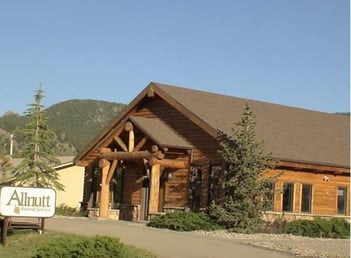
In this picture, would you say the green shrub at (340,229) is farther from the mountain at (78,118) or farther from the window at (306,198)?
the mountain at (78,118)

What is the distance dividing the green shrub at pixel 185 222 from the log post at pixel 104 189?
7.01 m

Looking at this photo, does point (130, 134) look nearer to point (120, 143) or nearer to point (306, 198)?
point (120, 143)

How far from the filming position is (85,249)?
50.5 ft

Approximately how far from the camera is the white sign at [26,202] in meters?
19.9

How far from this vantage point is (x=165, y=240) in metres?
20.4

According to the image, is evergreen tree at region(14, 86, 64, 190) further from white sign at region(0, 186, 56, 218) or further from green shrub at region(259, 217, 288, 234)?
green shrub at region(259, 217, 288, 234)

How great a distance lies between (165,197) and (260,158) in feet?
23.9

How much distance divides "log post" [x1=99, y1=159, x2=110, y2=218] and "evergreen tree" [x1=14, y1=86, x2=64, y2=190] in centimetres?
668

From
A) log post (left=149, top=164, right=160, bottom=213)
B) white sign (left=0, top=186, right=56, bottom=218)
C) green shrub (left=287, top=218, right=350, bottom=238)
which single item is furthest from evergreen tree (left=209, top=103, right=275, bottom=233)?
white sign (left=0, top=186, right=56, bottom=218)

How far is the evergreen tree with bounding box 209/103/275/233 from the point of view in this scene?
84.6ft

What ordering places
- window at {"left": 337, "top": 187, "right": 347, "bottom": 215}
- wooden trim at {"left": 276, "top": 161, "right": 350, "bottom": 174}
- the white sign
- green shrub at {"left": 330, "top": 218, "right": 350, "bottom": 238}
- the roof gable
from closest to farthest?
1. the white sign
2. green shrub at {"left": 330, "top": 218, "right": 350, "bottom": 238}
3. wooden trim at {"left": 276, "top": 161, "right": 350, "bottom": 174}
4. the roof gable
5. window at {"left": 337, "top": 187, "right": 347, "bottom": 215}

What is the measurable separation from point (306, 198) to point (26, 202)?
15283 millimetres

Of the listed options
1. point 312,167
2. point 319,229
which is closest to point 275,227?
point 319,229

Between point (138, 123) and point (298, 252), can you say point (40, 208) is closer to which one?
point (298, 252)
